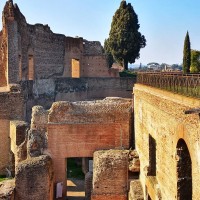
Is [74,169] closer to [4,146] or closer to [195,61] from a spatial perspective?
[4,146]

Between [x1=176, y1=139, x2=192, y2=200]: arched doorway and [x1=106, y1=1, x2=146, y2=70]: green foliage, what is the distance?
2841 centimetres

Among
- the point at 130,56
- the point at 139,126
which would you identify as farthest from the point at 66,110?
the point at 130,56

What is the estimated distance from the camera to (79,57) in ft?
111

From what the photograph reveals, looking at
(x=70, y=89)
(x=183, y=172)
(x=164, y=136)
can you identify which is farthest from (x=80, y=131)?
(x=70, y=89)

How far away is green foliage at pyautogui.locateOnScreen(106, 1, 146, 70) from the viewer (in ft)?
119

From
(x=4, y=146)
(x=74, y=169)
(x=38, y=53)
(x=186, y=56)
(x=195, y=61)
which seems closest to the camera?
(x=4, y=146)

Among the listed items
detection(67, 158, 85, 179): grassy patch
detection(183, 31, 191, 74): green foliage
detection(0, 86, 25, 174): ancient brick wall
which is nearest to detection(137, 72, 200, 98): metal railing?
detection(183, 31, 191, 74): green foliage

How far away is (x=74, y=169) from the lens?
66.2 ft

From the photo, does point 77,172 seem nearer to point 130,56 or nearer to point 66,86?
point 66,86

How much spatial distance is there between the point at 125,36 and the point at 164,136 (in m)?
27.3

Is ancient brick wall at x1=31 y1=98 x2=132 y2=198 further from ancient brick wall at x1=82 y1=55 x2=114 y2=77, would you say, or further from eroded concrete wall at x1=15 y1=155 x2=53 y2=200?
ancient brick wall at x1=82 y1=55 x2=114 y2=77

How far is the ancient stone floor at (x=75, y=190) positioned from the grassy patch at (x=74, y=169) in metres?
0.53

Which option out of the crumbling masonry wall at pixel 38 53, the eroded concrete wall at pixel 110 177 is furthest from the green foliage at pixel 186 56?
the crumbling masonry wall at pixel 38 53

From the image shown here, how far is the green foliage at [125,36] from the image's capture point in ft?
119
